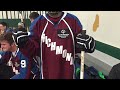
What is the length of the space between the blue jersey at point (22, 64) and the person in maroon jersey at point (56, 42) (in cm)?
9

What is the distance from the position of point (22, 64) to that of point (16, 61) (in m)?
0.18

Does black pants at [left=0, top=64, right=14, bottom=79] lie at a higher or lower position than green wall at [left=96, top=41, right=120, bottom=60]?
lower

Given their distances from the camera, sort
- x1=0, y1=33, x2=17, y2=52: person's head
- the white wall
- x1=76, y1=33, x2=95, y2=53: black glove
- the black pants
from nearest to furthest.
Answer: x1=76, y1=33, x2=95, y2=53: black glove → the black pants → x1=0, y1=33, x2=17, y2=52: person's head → the white wall

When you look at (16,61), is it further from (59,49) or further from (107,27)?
(107,27)

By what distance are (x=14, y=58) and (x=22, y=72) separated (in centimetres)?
23

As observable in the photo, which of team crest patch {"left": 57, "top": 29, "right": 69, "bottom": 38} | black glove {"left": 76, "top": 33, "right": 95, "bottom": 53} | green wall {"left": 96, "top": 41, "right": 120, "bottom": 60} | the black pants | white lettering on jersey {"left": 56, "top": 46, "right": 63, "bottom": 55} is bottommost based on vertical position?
the black pants

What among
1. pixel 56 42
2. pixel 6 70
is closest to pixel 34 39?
pixel 56 42

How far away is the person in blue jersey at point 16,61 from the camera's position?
1567mm

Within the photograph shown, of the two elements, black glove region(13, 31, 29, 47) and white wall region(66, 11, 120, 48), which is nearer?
black glove region(13, 31, 29, 47)

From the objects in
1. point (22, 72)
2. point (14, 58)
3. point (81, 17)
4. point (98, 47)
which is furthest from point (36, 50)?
point (81, 17)

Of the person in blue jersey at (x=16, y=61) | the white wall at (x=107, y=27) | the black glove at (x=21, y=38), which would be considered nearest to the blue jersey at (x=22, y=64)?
the person in blue jersey at (x=16, y=61)

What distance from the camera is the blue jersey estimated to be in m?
1.55

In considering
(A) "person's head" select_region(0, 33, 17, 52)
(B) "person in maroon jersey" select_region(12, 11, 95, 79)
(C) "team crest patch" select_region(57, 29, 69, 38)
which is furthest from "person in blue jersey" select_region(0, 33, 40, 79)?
(C) "team crest patch" select_region(57, 29, 69, 38)

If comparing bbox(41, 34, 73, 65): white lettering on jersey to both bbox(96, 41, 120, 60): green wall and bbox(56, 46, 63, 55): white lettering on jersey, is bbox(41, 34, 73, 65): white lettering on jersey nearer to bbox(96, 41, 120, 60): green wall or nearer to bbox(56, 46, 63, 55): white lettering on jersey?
bbox(56, 46, 63, 55): white lettering on jersey
